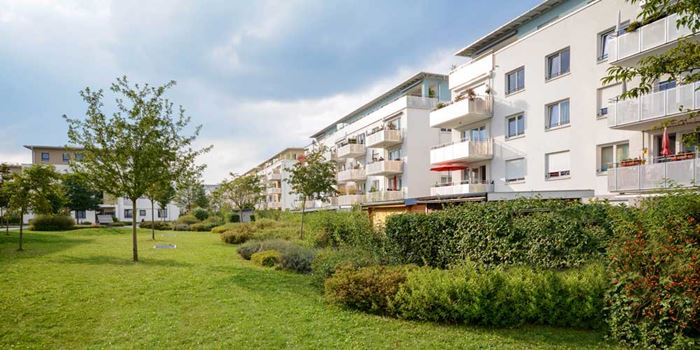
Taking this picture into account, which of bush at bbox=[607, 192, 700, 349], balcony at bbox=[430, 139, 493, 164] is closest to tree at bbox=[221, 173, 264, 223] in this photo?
balcony at bbox=[430, 139, 493, 164]

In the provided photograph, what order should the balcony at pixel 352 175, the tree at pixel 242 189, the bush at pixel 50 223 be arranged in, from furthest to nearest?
the tree at pixel 242 189
the balcony at pixel 352 175
the bush at pixel 50 223

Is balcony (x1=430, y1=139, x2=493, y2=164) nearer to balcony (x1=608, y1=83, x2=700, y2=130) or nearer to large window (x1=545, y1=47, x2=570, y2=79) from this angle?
large window (x1=545, y1=47, x2=570, y2=79)

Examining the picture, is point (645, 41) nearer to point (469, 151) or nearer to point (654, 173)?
point (654, 173)

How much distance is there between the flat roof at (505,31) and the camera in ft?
76.9

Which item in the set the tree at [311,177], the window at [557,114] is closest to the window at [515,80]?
the window at [557,114]

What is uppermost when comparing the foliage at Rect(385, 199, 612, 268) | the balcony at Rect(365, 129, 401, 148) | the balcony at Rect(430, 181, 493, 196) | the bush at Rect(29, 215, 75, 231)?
the balcony at Rect(365, 129, 401, 148)

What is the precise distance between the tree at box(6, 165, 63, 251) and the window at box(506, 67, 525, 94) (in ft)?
80.5

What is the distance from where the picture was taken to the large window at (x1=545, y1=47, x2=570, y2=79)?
20516 mm

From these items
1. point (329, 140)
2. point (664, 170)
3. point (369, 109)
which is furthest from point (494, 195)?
point (329, 140)

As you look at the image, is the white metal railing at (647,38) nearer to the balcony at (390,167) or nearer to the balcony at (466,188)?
the balcony at (466,188)

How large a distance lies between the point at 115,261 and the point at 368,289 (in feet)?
37.9

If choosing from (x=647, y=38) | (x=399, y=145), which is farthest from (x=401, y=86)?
(x=647, y=38)

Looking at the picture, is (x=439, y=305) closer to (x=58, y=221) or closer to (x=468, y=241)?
(x=468, y=241)

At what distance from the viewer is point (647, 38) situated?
53.2 ft
